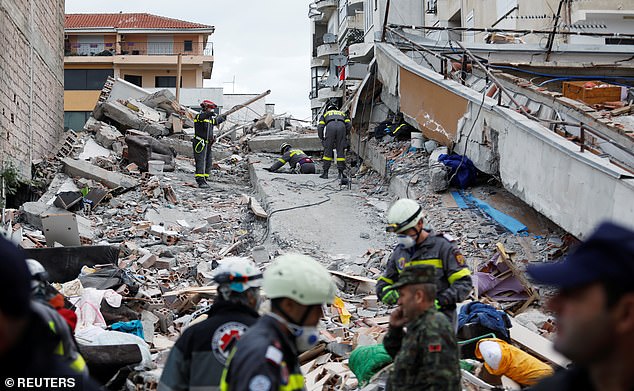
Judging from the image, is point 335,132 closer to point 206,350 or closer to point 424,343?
point 424,343

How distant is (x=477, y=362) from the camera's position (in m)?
6.57

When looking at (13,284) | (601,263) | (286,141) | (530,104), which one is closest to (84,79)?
(286,141)

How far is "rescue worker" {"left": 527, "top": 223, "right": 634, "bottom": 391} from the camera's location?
180 centimetres

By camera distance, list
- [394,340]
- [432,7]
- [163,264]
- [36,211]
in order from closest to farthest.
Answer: [394,340]
[163,264]
[36,211]
[432,7]

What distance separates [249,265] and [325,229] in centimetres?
880

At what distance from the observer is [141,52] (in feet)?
176

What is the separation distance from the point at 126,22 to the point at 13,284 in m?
56.6

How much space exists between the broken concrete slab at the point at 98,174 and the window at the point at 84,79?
3656 cm

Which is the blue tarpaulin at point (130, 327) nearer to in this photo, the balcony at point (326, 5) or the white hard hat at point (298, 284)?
the white hard hat at point (298, 284)

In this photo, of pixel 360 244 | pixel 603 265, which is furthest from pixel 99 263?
pixel 603 265

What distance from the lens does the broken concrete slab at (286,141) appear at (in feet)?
69.2

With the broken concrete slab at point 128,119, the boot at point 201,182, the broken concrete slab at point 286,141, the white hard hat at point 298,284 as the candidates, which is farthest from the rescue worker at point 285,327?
the broken concrete slab at point 128,119

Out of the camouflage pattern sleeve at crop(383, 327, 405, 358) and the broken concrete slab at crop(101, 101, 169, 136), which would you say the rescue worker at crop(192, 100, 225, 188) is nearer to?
the broken concrete slab at crop(101, 101, 169, 136)

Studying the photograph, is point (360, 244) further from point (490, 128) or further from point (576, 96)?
point (576, 96)
